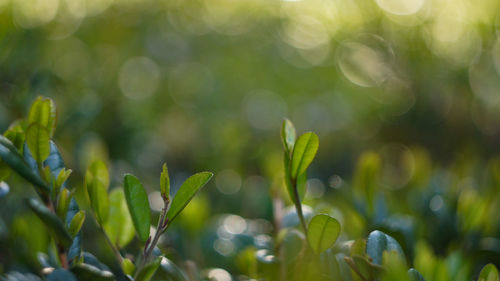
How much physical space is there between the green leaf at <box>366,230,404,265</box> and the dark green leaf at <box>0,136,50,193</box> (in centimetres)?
44

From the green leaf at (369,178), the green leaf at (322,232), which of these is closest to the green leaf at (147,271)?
the green leaf at (322,232)

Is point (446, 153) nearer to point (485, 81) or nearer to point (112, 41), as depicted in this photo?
point (485, 81)

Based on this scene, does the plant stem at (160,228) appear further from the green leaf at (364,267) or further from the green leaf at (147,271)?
the green leaf at (364,267)

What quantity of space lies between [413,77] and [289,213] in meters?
1.98

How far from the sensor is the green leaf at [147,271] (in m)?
0.56

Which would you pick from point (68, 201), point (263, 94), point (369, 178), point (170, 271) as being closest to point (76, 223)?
point (68, 201)

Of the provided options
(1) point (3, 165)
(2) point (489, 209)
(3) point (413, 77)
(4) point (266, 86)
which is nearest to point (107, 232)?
(1) point (3, 165)

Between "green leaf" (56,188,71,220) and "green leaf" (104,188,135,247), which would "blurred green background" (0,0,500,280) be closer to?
"green leaf" (104,188,135,247)

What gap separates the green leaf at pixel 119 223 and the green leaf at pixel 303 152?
281 mm

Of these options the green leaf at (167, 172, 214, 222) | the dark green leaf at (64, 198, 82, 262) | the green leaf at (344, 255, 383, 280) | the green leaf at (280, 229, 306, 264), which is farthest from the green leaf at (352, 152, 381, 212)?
the dark green leaf at (64, 198, 82, 262)

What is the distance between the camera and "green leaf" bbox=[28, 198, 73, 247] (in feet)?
1.83

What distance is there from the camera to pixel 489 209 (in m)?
0.96

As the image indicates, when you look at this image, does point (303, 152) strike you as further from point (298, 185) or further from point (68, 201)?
point (68, 201)

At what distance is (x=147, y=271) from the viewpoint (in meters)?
0.57
